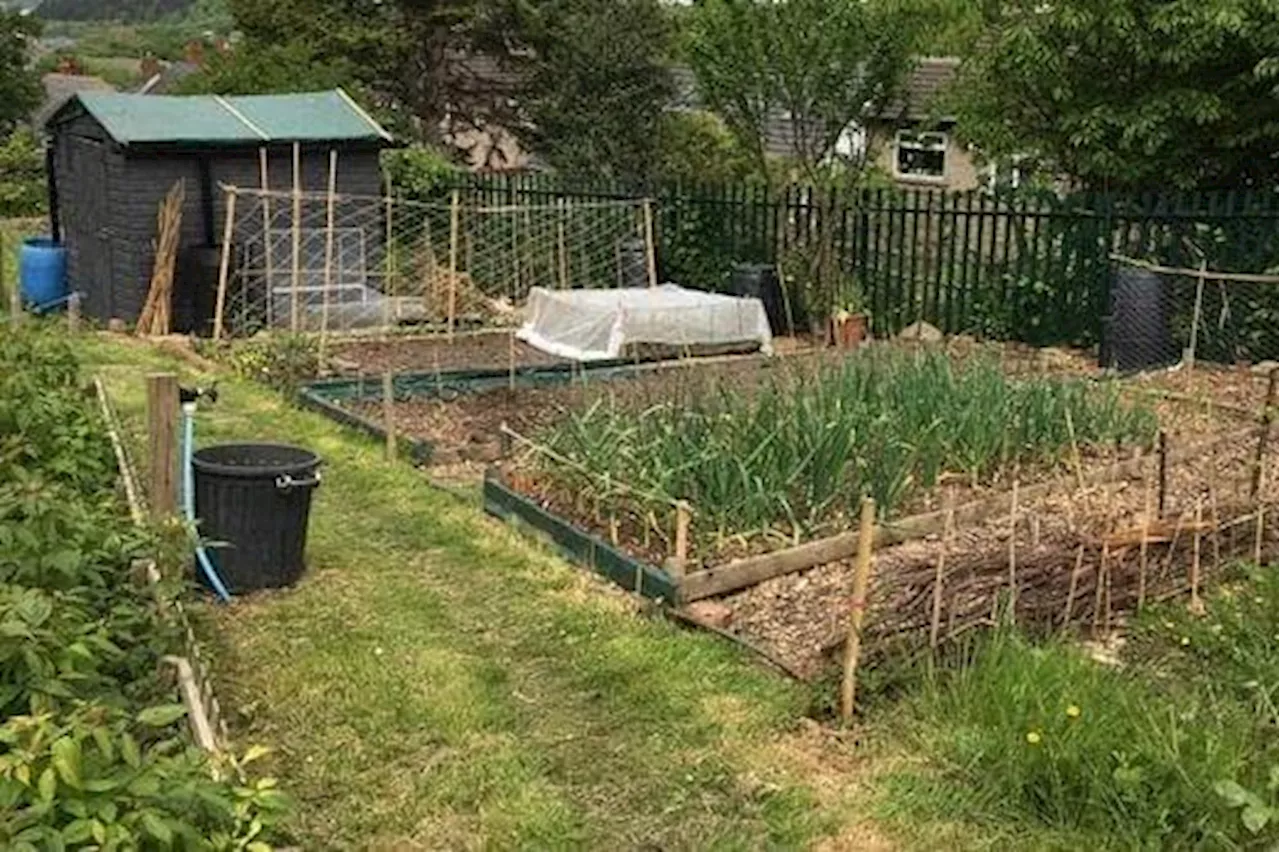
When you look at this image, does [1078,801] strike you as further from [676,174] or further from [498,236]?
[676,174]

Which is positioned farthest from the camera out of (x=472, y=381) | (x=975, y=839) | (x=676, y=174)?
(x=676, y=174)

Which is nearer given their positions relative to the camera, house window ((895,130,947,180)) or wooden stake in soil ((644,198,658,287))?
wooden stake in soil ((644,198,658,287))

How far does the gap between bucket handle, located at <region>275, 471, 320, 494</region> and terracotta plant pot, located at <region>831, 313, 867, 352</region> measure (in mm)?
7185

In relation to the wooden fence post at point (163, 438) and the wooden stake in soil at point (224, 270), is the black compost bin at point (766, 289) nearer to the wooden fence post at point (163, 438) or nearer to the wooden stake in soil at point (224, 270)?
the wooden stake in soil at point (224, 270)

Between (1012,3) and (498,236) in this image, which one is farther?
(498,236)

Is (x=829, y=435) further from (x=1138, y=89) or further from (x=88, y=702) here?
(x=1138, y=89)

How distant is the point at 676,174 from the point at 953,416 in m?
13.1

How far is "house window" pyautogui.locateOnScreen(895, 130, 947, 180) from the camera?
83.4 ft

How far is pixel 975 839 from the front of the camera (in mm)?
3980

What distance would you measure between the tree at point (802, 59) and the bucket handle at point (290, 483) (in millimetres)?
13102

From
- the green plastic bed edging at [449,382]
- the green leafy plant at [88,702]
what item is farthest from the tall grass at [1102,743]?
the green plastic bed edging at [449,382]

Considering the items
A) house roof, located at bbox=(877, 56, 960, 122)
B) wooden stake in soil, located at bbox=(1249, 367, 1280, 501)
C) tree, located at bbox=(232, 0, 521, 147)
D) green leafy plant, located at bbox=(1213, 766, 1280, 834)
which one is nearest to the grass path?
green leafy plant, located at bbox=(1213, 766, 1280, 834)

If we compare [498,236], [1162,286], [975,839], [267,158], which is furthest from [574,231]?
[975,839]

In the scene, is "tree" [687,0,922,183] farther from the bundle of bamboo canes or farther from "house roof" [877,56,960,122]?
the bundle of bamboo canes
